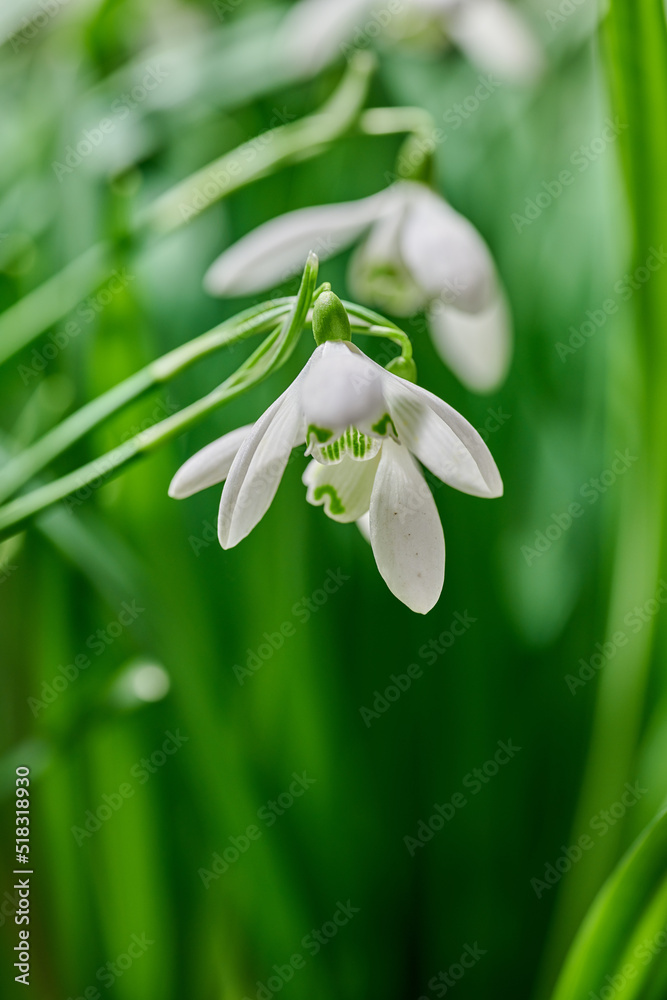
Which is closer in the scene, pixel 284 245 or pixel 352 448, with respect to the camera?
pixel 352 448

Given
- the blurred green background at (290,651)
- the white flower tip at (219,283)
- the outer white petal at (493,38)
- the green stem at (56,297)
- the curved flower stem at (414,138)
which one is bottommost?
the blurred green background at (290,651)

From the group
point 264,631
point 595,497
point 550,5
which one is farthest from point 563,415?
point 550,5

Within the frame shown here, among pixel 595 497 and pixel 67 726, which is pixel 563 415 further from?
pixel 67 726

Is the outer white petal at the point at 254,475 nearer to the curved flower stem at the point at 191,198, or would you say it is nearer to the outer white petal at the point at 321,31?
the curved flower stem at the point at 191,198

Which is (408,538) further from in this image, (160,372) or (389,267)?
(389,267)

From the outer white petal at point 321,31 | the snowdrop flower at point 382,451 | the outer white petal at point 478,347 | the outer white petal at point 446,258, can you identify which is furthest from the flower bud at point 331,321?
the outer white petal at point 321,31

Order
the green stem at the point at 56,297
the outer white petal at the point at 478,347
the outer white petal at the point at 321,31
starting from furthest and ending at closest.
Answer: the outer white petal at the point at 321,31, the outer white petal at the point at 478,347, the green stem at the point at 56,297

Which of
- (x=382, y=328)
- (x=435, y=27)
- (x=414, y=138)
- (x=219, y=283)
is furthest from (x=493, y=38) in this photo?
(x=382, y=328)
